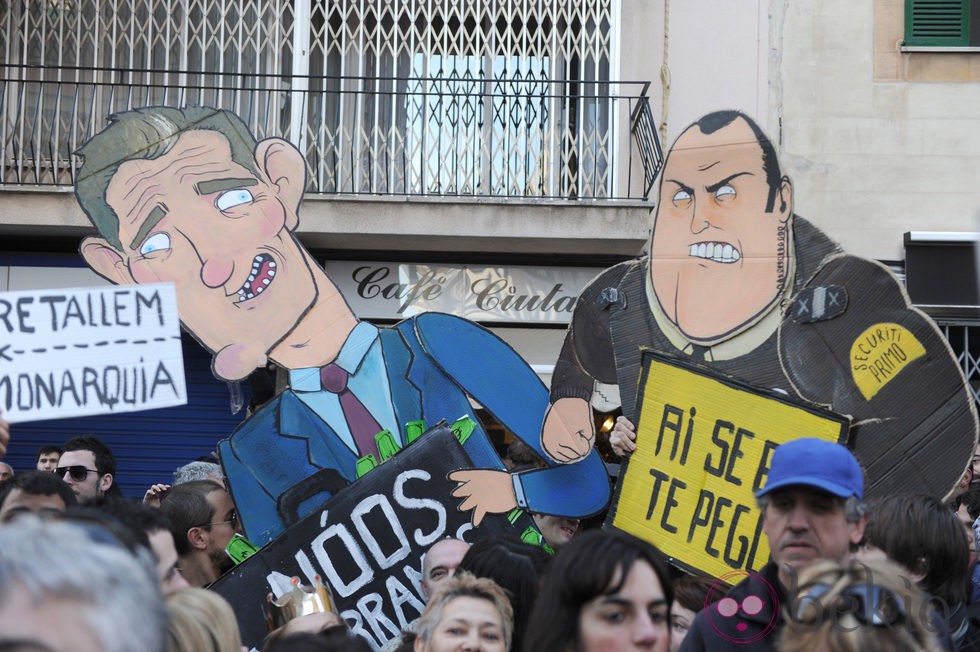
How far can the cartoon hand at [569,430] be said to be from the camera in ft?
19.2

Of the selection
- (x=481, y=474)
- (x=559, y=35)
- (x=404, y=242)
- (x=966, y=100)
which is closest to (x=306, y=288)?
(x=481, y=474)

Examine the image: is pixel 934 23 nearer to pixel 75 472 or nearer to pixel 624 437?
pixel 624 437

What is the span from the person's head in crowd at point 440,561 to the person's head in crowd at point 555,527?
0.69 meters

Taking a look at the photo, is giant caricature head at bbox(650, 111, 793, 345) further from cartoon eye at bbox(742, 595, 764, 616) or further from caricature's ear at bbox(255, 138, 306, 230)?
cartoon eye at bbox(742, 595, 764, 616)

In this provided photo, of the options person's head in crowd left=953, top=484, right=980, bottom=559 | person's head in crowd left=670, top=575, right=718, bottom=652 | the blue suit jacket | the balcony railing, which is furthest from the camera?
the balcony railing

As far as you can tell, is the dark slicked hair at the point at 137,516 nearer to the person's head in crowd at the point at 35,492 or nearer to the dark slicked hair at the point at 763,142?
the person's head in crowd at the point at 35,492

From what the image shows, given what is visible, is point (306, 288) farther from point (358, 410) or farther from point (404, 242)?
point (404, 242)

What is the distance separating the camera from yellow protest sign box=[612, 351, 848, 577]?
5027mm

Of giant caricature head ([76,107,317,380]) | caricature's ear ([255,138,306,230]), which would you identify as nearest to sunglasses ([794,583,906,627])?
giant caricature head ([76,107,317,380])

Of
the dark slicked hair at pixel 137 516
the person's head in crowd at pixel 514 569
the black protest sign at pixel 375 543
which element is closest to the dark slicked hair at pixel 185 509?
the black protest sign at pixel 375 543

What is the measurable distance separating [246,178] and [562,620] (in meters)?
4.01

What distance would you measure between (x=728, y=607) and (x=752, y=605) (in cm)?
7

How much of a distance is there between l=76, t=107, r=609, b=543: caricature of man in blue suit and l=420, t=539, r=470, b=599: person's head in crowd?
903 millimetres

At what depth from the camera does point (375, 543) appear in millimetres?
5645
